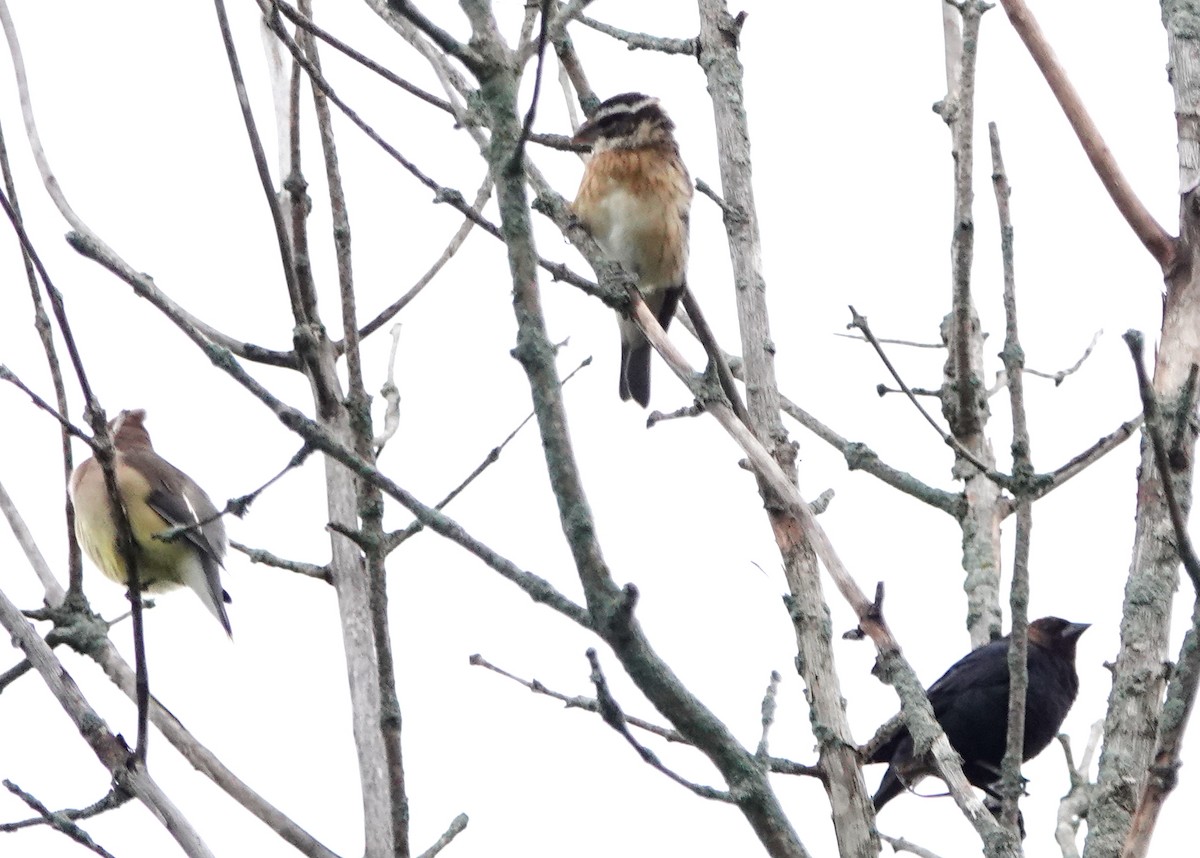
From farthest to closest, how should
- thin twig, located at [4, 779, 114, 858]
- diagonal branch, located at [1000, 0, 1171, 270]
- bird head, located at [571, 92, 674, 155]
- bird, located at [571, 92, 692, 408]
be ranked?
bird head, located at [571, 92, 674, 155] < bird, located at [571, 92, 692, 408] < diagonal branch, located at [1000, 0, 1171, 270] < thin twig, located at [4, 779, 114, 858]

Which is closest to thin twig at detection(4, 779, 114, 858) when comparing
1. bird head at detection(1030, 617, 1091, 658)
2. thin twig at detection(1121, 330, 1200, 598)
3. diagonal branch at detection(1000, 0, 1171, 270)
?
thin twig at detection(1121, 330, 1200, 598)

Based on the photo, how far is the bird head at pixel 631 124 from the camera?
5.95 metres

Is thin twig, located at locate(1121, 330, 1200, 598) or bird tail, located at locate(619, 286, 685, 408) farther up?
bird tail, located at locate(619, 286, 685, 408)

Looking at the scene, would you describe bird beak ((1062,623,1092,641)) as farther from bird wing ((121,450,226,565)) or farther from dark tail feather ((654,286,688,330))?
bird wing ((121,450,226,565))

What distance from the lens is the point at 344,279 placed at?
2822mm

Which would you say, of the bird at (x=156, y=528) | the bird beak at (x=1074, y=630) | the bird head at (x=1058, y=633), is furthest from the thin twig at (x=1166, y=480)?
the bird beak at (x=1074, y=630)

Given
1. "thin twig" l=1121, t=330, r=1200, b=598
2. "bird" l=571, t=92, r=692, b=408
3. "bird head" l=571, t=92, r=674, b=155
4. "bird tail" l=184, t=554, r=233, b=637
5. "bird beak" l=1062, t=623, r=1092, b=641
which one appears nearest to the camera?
"thin twig" l=1121, t=330, r=1200, b=598

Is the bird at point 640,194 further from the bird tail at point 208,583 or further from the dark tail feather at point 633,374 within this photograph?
the bird tail at point 208,583

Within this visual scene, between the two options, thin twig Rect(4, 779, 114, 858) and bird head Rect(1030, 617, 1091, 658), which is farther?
bird head Rect(1030, 617, 1091, 658)

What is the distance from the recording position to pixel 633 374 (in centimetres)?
666

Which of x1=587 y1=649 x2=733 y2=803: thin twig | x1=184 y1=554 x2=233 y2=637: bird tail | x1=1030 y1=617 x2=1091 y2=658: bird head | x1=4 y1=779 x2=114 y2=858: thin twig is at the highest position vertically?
x1=184 y1=554 x2=233 y2=637: bird tail

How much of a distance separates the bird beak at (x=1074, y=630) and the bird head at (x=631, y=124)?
2.63 metres

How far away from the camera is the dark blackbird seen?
16.5 ft

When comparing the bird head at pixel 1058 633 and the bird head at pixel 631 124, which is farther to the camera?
the bird head at pixel 1058 633
